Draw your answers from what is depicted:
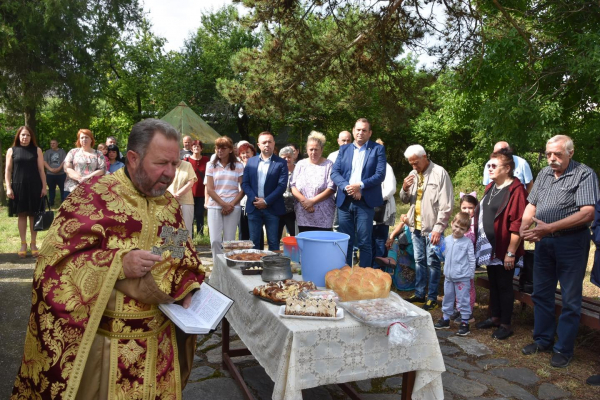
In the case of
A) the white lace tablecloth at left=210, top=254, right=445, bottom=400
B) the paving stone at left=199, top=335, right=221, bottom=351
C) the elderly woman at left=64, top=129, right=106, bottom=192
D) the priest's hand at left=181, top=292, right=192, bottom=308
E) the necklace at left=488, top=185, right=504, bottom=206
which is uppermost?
the elderly woman at left=64, top=129, right=106, bottom=192

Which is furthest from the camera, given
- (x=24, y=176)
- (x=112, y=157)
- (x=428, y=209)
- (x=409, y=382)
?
(x=112, y=157)

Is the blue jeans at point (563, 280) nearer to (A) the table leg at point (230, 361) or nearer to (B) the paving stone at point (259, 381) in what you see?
(B) the paving stone at point (259, 381)

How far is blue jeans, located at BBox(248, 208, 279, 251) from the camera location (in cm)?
658

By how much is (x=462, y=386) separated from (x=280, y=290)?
1955 millimetres

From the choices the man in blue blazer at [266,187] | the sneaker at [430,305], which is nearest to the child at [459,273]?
the sneaker at [430,305]

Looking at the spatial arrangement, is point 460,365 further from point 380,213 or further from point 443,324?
point 380,213

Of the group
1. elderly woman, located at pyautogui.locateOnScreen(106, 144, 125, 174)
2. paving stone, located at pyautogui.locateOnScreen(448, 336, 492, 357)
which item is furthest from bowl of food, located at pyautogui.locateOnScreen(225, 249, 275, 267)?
elderly woman, located at pyautogui.locateOnScreen(106, 144, 125, 174)

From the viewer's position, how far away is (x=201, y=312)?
7.90 ft

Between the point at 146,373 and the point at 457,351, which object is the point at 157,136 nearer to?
the point at 146,373

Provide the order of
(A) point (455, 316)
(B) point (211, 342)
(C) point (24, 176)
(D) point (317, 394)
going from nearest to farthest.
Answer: (D) point (317, 394) < (B) point (211, 342) < (A) point (455, 316) < (C) point (24, 176)

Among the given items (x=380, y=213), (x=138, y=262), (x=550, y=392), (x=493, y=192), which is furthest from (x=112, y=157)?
(x=550, y=392)

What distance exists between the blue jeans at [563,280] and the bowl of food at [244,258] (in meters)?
2.63

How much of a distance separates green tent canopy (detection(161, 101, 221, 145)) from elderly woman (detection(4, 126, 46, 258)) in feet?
24.6

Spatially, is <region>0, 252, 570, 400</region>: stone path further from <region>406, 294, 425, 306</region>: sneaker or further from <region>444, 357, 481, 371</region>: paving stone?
<region>406, 294, 425, 306</region>: sneaker
